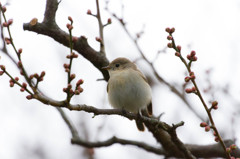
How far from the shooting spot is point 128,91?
4.64 meters

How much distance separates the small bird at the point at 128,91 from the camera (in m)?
4.66

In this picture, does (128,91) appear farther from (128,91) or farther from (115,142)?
(115,142)

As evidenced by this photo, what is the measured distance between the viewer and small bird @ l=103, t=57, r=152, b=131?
4.66 m

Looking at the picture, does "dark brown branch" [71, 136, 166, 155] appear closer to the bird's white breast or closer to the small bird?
the small bird

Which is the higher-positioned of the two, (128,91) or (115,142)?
(128,91)

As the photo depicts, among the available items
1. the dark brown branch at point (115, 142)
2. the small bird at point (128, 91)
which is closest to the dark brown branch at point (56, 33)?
the small bird at point (128, 91)

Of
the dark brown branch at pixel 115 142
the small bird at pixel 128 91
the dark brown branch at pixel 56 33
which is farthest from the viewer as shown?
the small bird at pixel 128 91

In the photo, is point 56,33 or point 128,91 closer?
point 56,33

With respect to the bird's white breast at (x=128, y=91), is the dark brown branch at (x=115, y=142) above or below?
below

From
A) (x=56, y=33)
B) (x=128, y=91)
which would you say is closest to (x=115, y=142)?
(x=128, y=91)

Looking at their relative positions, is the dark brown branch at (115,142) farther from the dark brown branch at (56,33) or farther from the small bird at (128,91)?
the dark brown branch at (56,33)

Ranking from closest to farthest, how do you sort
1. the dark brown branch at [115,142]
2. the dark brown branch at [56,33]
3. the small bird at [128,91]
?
the dark brown branch at [56,33] → the dark brown branch at [115,142] → the small bird at [128,91]

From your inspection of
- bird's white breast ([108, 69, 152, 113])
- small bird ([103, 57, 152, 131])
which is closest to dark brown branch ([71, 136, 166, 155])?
small bird ([103, 57, 152, 131])

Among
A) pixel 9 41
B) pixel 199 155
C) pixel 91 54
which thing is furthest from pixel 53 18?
pixel 199 155
